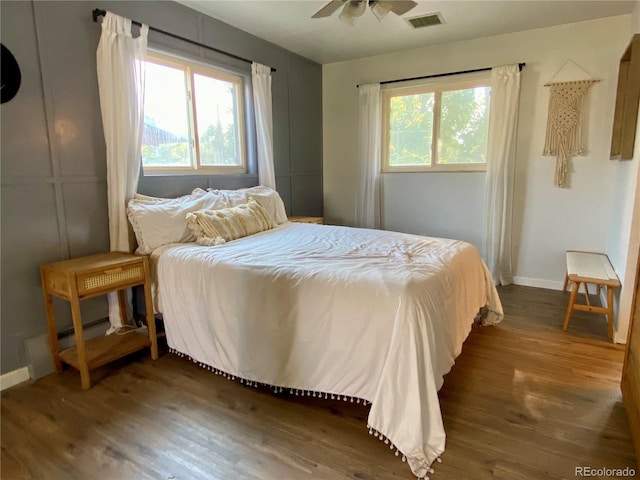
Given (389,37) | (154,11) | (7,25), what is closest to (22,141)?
(7,25)

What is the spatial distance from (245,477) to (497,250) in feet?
10.9

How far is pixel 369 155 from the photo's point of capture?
14.6ft

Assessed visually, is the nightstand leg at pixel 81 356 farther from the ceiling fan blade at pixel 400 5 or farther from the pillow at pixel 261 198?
the ceiling fan blade at pixel 400 5

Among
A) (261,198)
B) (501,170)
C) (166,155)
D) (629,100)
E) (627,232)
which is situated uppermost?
(629,100)

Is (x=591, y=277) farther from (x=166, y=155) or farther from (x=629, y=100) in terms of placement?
(x=166, y=155)

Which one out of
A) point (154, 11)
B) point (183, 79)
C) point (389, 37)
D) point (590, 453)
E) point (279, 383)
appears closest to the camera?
point (590, 453)

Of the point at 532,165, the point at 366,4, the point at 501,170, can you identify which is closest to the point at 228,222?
the point at 366,4

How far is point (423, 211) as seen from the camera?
14.3 ft

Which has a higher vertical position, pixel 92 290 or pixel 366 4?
pixel 366 4

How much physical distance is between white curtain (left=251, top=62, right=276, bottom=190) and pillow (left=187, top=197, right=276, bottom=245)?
62cm

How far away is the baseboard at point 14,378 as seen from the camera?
6.99 feet

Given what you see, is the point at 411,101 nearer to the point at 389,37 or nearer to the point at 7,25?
the point at 389,37

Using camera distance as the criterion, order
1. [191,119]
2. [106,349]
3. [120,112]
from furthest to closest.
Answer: [191,119], [120,112], [106,349]

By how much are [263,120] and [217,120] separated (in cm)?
46
